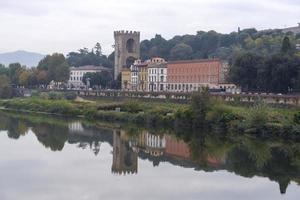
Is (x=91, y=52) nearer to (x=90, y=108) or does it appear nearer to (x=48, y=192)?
(x=90, y=108)

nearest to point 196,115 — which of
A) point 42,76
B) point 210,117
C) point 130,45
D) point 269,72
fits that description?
point 210,117

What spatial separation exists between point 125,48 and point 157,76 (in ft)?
33.3

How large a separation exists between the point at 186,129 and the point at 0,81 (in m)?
44.6

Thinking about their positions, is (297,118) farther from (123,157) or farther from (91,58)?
(91,58)

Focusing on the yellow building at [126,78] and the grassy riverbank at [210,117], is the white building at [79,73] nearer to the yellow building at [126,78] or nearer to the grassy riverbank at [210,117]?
the yellow building at [126,78]

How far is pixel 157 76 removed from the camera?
2894 inches

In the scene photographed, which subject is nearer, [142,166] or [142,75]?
[142,166]

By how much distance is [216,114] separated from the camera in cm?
3628

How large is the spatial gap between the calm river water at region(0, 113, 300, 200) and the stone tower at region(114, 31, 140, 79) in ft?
146

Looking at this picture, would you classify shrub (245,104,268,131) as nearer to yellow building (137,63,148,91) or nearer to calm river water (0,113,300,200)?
calm river water (0,113,300,200)

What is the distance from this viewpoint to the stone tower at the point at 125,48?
81.6 m

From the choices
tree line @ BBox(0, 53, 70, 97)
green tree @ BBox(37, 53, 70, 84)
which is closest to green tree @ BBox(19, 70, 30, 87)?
tree line @ BBox(0, 53, 70, 97)

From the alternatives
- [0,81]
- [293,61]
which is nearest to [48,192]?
[293,61]

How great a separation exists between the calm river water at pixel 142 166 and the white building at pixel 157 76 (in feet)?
115
